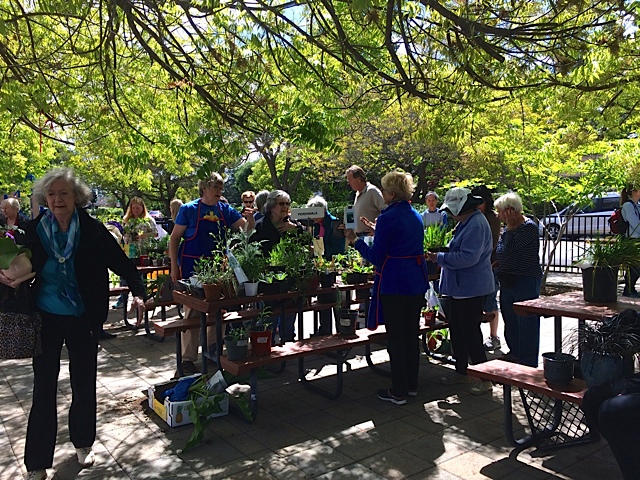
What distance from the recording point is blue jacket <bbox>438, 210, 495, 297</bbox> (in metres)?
4.80

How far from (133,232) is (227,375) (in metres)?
4.77

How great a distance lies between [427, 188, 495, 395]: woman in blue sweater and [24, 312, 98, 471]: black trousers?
2.83 m

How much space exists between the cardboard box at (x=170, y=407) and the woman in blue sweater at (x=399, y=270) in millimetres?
1341

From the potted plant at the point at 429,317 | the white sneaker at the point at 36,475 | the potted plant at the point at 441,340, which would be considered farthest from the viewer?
the potted plant at the point at 441,340

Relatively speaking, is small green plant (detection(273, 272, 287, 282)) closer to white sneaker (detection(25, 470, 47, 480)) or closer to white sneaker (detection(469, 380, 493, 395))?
white sneaker (detection(469, 380, 493, 395))

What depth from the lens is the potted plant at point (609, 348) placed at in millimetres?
3165

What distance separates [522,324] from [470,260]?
2.99 feet

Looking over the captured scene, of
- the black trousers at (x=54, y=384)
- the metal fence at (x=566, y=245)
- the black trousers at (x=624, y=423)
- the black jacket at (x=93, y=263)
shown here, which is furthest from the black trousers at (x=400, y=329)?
the metal fence at (x=566, y=245)

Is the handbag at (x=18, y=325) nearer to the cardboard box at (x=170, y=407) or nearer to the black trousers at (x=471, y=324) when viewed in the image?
the cardboard box at (x=170, y=407)

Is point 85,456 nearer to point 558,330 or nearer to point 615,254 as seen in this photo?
point 558,330

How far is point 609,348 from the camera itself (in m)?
3.21

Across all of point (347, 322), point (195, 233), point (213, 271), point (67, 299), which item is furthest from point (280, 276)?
point (67, 299)

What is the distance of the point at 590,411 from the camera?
3.16 meters

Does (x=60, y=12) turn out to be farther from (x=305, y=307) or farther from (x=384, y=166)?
(x=384, y=166)
